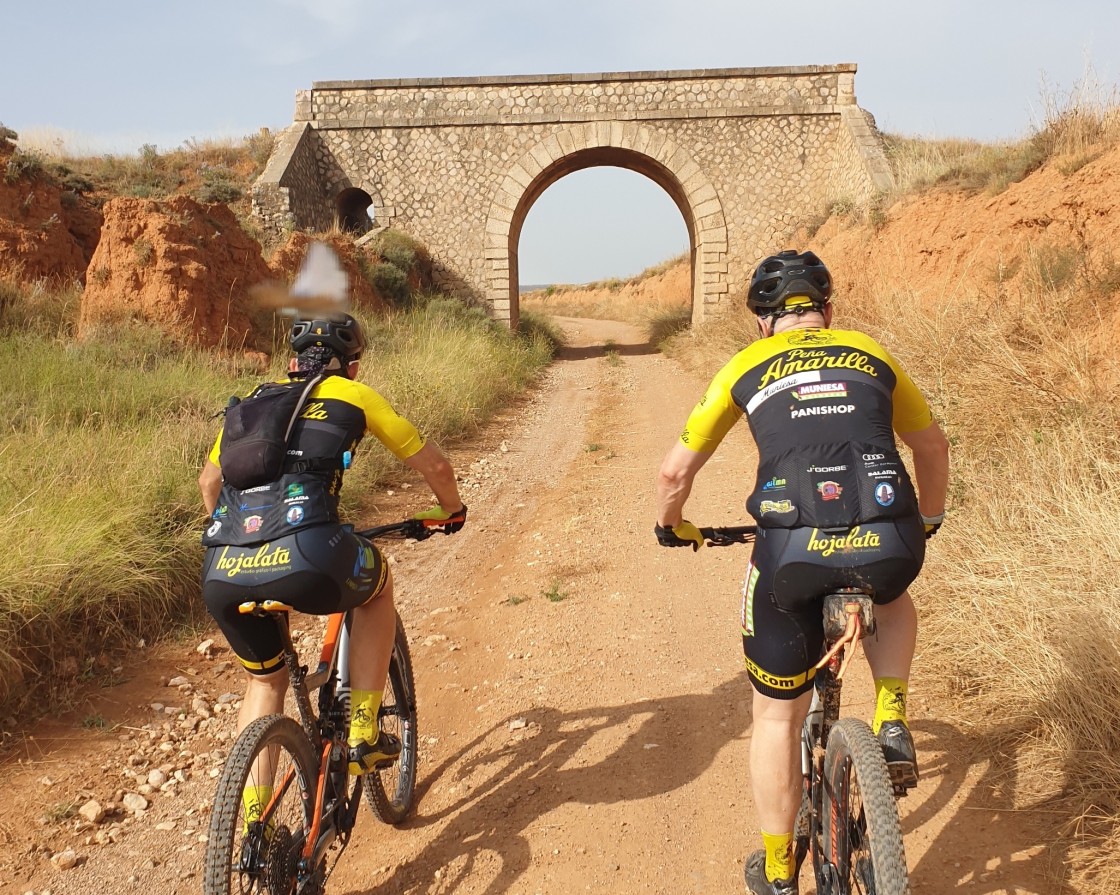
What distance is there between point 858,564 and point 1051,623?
2.00 metres

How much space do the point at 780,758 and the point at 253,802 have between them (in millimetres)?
1461

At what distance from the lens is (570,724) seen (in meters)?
3.76

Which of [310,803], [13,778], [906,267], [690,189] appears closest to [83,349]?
[13,778]

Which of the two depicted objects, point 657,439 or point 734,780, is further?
point 657,439

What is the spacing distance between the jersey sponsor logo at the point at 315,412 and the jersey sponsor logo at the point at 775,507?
135cm

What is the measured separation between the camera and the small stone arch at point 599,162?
1719cm

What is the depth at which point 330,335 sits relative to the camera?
8.77 feet

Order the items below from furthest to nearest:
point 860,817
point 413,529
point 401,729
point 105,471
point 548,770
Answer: point 105,471 → point 548,770 → point 401,729 → point 413,529 → point 860,817

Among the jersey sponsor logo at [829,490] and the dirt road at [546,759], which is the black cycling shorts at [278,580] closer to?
the dirt road at [546,759]

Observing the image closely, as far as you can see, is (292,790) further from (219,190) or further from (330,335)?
(219,190)

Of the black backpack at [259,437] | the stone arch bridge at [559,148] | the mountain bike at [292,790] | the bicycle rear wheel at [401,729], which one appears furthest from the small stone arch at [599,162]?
the black backpack at [259,437]

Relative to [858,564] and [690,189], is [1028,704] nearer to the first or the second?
[858,564]

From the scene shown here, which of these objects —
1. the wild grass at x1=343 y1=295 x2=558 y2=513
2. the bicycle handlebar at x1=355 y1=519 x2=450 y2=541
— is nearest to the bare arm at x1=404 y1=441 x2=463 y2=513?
the bicycle handlebar at x1=355 y1=519 x2=450 y2=541

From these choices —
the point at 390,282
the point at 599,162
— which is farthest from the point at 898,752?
the point at 599,162
